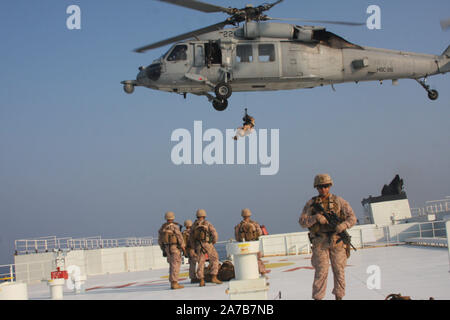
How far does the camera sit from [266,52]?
1770 centimetres

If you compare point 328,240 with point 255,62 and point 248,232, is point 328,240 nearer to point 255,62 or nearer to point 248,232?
point 248,232

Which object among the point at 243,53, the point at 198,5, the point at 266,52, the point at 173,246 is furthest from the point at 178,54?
the point at 173,246

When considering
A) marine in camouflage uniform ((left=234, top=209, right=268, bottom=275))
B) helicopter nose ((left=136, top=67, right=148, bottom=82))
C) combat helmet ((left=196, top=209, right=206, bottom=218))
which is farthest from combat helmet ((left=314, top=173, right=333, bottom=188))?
helicopter nose ((left=136, top=67, right=148, bottom=82))

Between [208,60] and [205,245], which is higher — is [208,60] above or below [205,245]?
above

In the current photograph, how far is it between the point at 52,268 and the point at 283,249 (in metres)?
10.9

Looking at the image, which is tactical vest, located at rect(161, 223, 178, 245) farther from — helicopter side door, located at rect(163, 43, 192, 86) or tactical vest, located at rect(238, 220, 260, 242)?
helicopter side door, located at rect(163, 43, 192, 86)

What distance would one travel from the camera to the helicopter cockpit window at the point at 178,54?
58.2 ft

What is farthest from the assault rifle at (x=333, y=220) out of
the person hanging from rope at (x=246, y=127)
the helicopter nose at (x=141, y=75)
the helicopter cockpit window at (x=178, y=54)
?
the helicopter nose at (x=141, y=75)

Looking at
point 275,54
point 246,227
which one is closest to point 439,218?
point 275,54

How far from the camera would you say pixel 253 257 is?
19.6 ft

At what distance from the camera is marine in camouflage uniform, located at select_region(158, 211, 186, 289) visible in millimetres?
11711

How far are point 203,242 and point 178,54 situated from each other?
312 inches

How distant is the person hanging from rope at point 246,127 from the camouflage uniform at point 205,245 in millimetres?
5207
